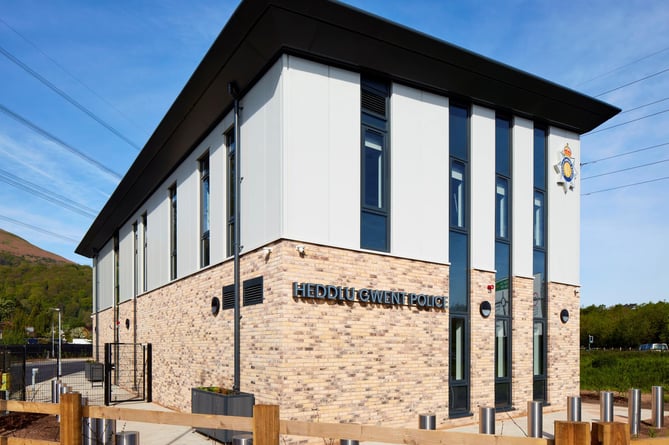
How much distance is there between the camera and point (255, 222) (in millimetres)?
13211

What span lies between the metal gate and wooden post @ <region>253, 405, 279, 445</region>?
1364 centimetres

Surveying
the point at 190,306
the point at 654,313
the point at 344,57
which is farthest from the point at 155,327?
the point at 654,313

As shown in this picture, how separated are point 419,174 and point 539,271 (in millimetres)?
6068

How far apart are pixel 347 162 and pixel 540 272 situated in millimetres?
8325

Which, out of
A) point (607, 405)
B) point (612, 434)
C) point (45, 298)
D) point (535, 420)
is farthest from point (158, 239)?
point (45, 298)

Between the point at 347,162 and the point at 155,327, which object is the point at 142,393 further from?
the point at 347,162

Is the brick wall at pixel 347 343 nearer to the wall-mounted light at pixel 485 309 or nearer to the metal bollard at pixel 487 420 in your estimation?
the wall-mounted light at pixel 485 309

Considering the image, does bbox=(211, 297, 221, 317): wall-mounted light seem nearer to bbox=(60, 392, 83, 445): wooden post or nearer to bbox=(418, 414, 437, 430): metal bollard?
bbox=(418, 414, 437, 430): metal bollard

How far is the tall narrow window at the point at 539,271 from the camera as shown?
55.5ft

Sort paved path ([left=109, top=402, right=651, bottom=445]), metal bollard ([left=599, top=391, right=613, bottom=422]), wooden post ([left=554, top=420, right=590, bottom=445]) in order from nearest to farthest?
1. wooden post ([left=554, top=420, right=590, bottom=445])
2. paved path ([left=109, top=402, right=651, bottom=445])
3. metal bollard ([left=599, top=391, right=613, bottom=422])

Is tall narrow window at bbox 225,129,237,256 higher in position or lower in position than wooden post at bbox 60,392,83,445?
higher

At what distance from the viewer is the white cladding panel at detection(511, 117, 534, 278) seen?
1653cm

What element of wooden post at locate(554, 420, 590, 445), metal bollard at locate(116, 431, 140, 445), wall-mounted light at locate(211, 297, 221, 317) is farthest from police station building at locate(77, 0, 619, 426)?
wooden post at locate(554, 420, 590, 445)

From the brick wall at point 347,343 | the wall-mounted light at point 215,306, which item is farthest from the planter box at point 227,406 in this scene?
the wall-mounted light at point 215,306
